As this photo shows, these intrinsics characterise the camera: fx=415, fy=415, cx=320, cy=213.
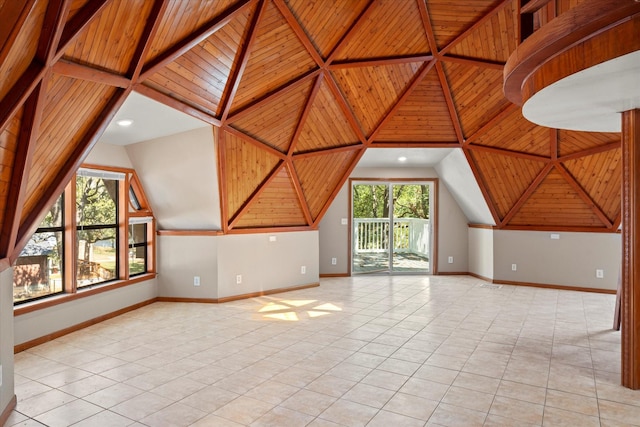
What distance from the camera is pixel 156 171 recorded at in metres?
6.21

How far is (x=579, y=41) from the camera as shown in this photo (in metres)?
2.65

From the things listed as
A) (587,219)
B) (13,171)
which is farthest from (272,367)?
(587,219)

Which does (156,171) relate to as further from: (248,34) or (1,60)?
(1,60)

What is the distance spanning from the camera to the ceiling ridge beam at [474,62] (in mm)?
5738

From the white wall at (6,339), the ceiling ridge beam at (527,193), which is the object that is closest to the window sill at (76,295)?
the white wall at (6,339)

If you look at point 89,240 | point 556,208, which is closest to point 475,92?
point 556,208

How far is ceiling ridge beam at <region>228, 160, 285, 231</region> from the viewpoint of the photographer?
6.65 m

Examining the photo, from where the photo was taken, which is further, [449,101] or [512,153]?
[512,153]

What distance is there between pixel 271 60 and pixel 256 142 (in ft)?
4.41

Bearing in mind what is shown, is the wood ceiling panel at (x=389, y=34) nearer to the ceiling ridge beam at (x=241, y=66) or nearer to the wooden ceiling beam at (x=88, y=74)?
the ceiling ridge beam at (x=241, y=66)

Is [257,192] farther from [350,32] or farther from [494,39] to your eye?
[494,39]

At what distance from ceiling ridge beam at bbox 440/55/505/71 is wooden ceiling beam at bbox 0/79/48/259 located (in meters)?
5.00

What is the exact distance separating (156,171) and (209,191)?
0.88 meters

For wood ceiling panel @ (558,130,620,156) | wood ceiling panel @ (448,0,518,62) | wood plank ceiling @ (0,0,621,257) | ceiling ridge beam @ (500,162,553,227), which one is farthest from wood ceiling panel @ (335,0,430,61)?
ceiling ridge beam @ (500,162,553,227)
